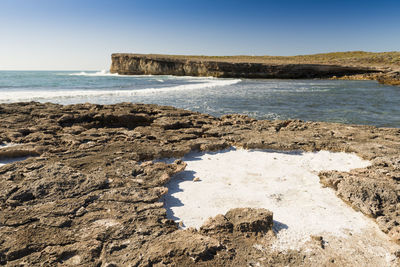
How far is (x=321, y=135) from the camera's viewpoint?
527cm

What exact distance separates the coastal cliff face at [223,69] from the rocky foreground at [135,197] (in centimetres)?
3545

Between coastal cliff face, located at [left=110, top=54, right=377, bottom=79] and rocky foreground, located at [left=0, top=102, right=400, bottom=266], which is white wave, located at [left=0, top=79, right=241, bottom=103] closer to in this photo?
rocky foreground, located at [left=0, top=102, right=400, bottom=266]

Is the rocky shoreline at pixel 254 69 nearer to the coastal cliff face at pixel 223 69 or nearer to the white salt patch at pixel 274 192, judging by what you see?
the coastal cliff face at pixel 223 69

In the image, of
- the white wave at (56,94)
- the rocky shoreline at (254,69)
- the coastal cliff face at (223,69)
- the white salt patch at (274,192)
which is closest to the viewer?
the white salt patch at (274,192)

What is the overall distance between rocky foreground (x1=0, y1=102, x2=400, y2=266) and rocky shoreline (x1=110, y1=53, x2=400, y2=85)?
25469 mm

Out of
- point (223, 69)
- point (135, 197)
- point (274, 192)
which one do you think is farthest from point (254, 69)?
point (135, 197)

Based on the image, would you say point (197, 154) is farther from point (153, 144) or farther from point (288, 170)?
point (288, 170)

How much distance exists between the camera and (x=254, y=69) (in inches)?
1580

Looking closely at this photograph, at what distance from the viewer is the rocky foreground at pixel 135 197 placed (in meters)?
2.06

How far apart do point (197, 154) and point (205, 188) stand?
136 centimetres

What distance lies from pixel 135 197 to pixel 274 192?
1.81 m

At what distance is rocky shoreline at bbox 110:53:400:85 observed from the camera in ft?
115

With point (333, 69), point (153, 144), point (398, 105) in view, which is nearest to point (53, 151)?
point (153, 144)

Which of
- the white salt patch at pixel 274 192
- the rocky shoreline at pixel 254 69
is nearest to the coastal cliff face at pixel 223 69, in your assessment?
the rocky shoreline at pixel 254 69
